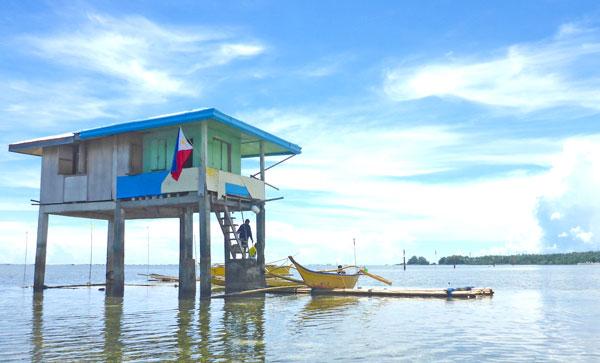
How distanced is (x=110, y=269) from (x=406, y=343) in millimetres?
20216

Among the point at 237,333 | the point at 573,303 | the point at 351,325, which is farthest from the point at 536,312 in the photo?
the point at 237,333

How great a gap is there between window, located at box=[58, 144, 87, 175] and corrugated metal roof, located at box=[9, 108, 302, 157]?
27.0 inches

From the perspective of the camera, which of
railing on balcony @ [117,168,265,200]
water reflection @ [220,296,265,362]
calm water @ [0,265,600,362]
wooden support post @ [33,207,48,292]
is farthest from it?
→ wooden support post @ [33,207,48,292]

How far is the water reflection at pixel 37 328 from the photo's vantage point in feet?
41.3

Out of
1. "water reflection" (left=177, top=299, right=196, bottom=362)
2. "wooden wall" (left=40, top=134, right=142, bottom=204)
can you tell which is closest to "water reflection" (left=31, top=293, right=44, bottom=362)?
"water reflection" (left=177, top=299, right=196, bottom=362)

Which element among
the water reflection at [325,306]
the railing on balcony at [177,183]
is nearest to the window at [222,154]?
the railing on balcony at [177,183]

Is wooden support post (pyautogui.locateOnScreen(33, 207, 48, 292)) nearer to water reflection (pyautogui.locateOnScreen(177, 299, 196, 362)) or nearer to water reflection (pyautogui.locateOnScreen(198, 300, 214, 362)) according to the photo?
water reflection (pyautogui.locateOnScreen(177, 299, 196, 362))

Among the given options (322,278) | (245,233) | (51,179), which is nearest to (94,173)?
(51,179)

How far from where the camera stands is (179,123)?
24.7m

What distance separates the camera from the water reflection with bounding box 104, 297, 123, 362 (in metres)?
12.4

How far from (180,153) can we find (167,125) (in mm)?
1917

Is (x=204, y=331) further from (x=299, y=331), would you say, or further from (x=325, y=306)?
(x=325, y=306)

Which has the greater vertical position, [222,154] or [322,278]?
[222,154]

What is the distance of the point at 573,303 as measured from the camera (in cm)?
2761
